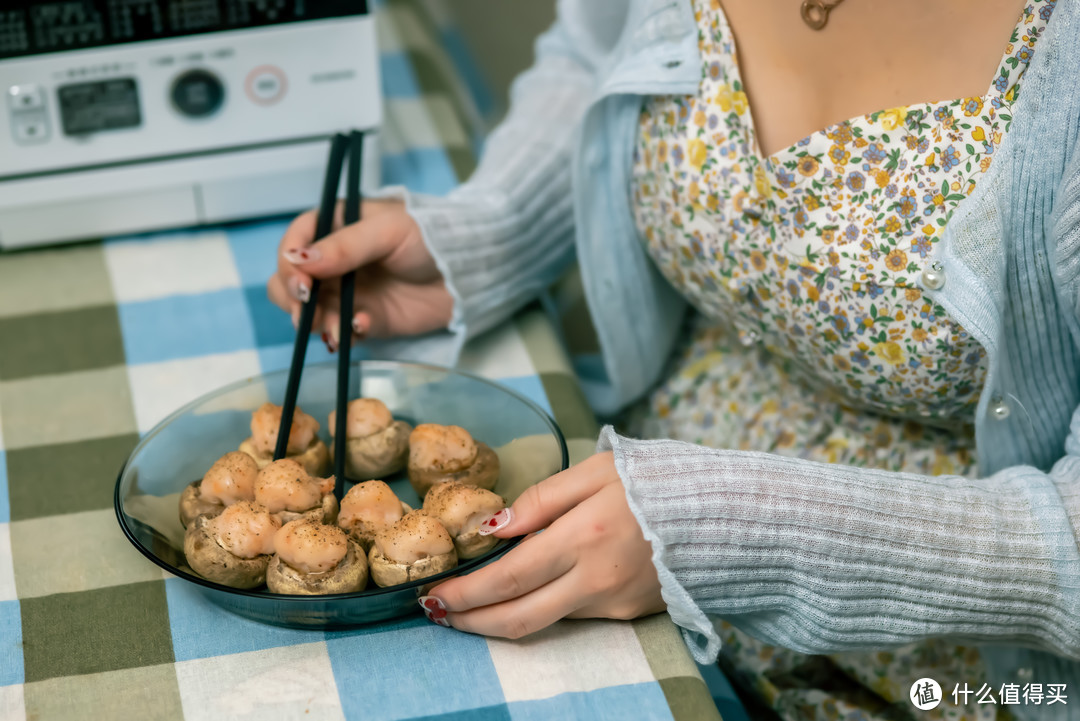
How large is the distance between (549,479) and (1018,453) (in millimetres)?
388

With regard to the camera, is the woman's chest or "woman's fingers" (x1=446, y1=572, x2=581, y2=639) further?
the woman's chest

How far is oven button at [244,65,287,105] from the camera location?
86 cm

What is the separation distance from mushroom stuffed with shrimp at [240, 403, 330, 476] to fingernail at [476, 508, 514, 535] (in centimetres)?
14

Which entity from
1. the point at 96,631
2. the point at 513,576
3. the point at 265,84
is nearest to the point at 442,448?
the point at 513,576

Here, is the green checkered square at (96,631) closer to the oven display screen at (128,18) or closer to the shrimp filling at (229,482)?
the shrimp filling at (229,482)

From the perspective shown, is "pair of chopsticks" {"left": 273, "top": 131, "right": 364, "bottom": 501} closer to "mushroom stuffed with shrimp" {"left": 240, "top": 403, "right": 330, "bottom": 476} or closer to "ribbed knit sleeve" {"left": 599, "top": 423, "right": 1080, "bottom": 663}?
"mushroom stuffed with shrimp" {"left": 240, "top": 403, "right": 330, "bottom": 476}

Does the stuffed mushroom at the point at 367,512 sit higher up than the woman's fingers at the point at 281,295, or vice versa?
the woman's fingers at the point at 281,295

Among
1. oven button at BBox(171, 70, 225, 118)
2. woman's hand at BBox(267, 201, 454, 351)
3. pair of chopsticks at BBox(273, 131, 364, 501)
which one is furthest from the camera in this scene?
oven button at BBox(171, 70, 225, 118)

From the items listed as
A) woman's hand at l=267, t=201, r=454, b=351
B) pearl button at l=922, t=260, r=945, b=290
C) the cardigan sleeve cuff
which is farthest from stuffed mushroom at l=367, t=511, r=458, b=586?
pearl button at l=922, t=260, r=945, b=290

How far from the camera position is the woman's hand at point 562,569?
530mm

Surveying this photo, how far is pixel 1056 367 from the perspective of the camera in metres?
0.71

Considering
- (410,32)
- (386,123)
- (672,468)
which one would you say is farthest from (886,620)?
(410,32)

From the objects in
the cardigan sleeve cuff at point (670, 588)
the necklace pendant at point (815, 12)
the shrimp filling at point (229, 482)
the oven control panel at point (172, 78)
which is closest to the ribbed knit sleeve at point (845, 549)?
the cardigan sleeve cuff at point (670, 588)

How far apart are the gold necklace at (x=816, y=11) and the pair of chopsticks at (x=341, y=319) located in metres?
0.36
